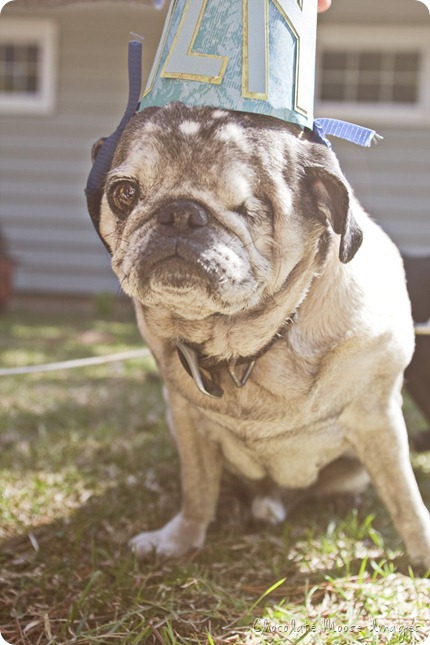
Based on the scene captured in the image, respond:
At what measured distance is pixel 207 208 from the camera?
5.54ft

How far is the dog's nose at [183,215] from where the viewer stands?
1660 mm

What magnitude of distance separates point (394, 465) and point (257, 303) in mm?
729

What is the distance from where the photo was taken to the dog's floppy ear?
5.85 ft

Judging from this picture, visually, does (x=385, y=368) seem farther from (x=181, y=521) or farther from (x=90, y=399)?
(x=90, y=399)

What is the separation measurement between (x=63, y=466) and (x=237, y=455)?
1054 mm

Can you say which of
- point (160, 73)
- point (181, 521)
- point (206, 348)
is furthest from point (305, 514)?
point (160, 73)

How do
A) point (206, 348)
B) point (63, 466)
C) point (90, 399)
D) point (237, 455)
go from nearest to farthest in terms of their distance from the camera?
point (206, 348) → point (237, 455) → point (63, 466) → point (90, 399)

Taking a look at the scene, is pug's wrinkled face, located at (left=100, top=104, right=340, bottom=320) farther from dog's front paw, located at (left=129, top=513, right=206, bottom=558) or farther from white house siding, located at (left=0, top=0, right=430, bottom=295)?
white house siding, located at (left=0, top=0, right=430, bottom=295)

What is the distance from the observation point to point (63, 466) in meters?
3.10

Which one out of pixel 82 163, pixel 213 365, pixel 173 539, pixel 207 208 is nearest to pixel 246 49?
pixel 207 208

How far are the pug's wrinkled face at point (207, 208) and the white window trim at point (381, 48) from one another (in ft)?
23.2

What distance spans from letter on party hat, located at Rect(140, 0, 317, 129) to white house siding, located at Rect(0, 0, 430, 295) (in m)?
6.71

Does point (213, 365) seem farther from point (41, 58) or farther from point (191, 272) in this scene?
point (41, 58)

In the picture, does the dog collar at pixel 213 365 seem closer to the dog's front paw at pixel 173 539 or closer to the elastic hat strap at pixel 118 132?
the elastic hat strap at pixel 118 132
